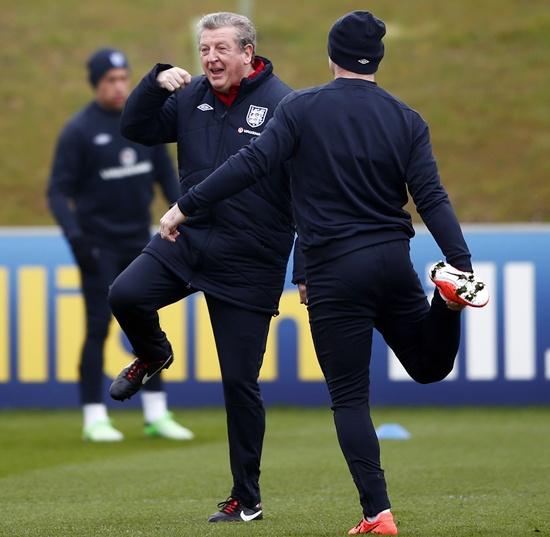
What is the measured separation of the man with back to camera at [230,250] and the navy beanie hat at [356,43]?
80 cm

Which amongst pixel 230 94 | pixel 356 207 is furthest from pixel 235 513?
pixel 230 94

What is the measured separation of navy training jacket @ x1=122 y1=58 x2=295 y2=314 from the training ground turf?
1020 mm

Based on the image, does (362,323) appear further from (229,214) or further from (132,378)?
(132,378)

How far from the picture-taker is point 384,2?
106ft

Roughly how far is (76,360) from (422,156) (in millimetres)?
6423

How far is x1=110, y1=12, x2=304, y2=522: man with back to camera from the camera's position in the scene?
6.36 m

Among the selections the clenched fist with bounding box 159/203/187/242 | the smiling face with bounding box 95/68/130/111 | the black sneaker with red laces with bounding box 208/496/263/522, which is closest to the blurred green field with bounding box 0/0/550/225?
the smiling face with bounding box 95/68/130/111

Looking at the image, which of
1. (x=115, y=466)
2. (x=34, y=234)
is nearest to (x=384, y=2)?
(x=34, y=234)

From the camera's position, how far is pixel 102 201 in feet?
32.8

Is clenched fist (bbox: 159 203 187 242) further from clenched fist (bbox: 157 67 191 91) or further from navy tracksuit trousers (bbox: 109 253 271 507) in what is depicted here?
clenched fist (bbox: 157 67 191 91)

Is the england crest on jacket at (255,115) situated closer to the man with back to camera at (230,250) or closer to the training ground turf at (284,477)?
the man with back to camera at (230,250)

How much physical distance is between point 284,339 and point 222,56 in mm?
5431

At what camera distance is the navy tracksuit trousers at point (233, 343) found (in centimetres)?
633

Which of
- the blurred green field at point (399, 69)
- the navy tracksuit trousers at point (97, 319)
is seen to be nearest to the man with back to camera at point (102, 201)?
the navy tracksuit trousers at point (97, 319)
